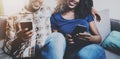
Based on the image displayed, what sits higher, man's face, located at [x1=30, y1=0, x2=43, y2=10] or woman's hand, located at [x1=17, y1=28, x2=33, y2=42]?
man's face, located at [x1=30, y1=0, x2=43, y2=10]

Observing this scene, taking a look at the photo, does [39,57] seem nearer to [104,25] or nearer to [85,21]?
[85,21]

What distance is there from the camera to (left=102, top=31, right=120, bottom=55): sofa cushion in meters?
1.83

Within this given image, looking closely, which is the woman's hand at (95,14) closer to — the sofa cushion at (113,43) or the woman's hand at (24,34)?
the sofa cushion at (113,43)

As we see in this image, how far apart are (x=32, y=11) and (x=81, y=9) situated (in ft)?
1.42

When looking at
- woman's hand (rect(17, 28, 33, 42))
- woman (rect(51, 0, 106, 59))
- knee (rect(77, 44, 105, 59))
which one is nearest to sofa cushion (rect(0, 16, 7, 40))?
woman's hand (rect(17, 28, 33, 42))

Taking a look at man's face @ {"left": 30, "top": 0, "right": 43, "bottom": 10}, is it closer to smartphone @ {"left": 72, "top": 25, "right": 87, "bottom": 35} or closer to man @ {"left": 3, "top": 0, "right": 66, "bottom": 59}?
man @ {"left": 3, "top": 0, "right": 66, "bottom": 59}

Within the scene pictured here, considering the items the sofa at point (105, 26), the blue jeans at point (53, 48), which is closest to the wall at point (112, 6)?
the sofa at point (105, 26)

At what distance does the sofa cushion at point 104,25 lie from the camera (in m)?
1.84

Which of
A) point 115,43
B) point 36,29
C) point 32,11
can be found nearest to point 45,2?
point 32,11

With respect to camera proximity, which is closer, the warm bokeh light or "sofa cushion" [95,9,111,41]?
Result: the warm bokeh light

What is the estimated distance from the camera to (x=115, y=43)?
1835 mm

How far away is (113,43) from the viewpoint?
1.84 m

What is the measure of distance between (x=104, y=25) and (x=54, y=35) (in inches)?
19.5

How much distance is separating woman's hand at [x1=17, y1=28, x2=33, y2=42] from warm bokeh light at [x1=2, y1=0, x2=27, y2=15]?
19cm
